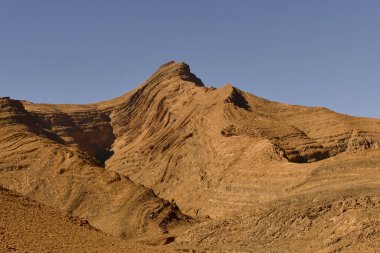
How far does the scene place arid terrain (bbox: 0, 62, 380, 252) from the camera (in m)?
30.1

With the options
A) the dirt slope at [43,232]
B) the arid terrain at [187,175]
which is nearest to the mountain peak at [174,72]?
the arid terrain at [187,175]

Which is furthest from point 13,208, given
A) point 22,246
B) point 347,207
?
point 347,207

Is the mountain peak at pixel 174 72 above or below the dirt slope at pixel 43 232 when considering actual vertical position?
above

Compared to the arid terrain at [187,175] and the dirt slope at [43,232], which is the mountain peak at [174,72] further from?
the dirt slope at [43,232]

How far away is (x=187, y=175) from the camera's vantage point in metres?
65.6

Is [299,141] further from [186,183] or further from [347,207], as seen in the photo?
[347,207]

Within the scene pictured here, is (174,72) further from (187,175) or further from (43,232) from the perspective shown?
(43,232)

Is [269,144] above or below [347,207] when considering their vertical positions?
above

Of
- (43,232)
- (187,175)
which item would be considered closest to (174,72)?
(187,175)

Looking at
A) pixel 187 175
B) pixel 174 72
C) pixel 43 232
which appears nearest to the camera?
pixel 43 232

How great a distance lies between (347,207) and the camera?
32531 millimetres

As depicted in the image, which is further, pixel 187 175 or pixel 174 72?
A: pixel 174 72

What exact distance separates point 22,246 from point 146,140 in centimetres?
5717

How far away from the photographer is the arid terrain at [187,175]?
30.1 metres
